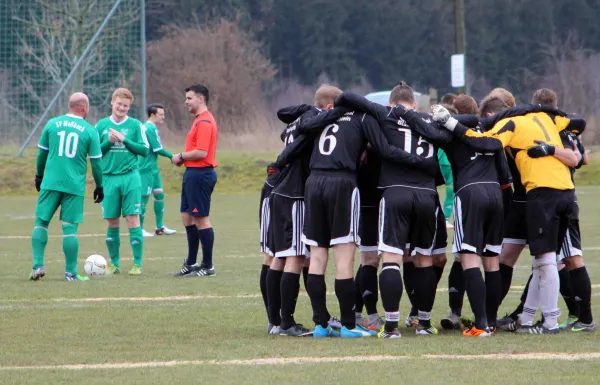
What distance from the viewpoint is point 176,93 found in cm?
5403

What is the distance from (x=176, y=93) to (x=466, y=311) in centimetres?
4490

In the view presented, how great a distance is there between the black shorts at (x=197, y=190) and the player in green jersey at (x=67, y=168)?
1.02 m

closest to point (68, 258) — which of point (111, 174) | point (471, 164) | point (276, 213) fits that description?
point (111, 174)

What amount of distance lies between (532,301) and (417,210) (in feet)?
4.14

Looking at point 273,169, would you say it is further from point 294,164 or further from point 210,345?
point 210,345

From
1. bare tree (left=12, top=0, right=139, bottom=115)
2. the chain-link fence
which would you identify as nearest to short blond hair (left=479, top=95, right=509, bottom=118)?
the chain-link fence

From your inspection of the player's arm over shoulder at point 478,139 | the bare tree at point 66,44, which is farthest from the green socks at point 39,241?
the bare tree at point 66,44

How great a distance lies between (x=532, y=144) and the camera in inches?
348

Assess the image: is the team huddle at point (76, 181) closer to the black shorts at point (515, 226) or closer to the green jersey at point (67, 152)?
the green jersey at point (67, 152)

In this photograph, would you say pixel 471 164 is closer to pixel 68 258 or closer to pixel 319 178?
pixel 319 178

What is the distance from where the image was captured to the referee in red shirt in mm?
12781

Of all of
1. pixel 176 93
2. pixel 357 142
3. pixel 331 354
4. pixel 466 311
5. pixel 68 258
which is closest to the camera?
pixel 331 354

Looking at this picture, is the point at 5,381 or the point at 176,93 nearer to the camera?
the point at 5,381

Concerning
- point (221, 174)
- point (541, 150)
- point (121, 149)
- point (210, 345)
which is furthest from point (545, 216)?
point (221, 174)
